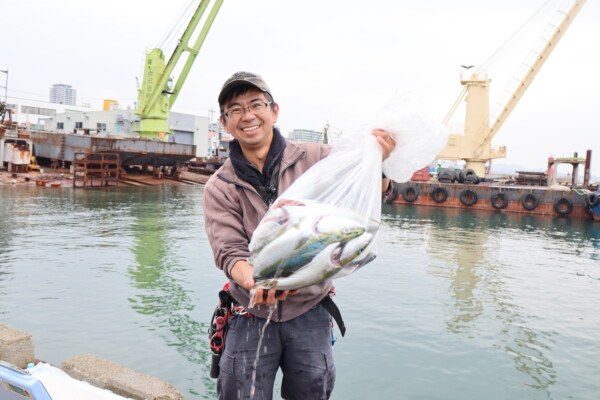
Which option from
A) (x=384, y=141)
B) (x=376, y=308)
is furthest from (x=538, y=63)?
(x=384, y=141)

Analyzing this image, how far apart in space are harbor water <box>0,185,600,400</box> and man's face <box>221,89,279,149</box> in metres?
3.70

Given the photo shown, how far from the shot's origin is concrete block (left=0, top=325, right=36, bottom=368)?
14.3 feet

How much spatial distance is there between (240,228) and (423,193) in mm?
32041

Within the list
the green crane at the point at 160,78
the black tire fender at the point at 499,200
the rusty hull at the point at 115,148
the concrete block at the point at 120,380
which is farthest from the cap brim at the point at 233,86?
the green crane at the point at 160,78

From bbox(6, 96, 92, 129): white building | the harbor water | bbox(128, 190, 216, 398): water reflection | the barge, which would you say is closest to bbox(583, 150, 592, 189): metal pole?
the barge

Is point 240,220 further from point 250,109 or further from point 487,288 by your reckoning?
point 487,288

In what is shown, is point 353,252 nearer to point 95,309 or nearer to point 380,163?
point 380,163

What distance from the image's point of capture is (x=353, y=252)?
225cm

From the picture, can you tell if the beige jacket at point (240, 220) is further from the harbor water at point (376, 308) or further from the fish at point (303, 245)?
the harbor water at point (376, 308)

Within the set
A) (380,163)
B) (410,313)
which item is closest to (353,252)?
(380,163)

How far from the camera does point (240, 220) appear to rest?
2.68m

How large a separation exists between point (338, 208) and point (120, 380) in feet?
8.73

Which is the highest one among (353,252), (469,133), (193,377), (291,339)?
(469,133)

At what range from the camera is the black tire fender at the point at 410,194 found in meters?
33.5
